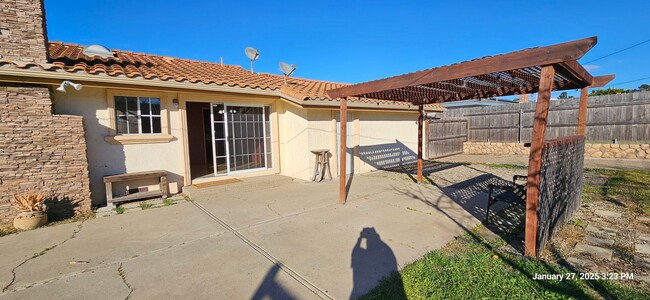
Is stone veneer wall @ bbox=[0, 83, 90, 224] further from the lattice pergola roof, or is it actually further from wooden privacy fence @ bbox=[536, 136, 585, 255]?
wooden privacy fence @ bbox=[536, 136, 585, 255]

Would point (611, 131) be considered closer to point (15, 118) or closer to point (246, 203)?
point (246, 203)

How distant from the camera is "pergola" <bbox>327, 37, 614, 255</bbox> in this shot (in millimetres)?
2863

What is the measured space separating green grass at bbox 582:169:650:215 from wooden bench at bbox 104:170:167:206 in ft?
29.2

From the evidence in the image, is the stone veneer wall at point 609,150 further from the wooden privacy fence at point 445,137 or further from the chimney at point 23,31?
the chimney at point 23,31

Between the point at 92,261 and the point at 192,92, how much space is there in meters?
4.28

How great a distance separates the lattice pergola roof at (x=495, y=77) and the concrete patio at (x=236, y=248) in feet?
7.46

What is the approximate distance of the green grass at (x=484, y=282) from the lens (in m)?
2.51

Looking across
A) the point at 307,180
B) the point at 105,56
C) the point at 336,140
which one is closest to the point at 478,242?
the point at 307,180

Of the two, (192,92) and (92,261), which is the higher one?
(192,92)

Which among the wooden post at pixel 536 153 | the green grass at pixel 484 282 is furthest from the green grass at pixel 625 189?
the green grass at pixel 484 282

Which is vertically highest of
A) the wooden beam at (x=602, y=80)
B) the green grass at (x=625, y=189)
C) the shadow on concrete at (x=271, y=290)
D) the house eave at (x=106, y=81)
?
the house eave at (x=106, y=81)

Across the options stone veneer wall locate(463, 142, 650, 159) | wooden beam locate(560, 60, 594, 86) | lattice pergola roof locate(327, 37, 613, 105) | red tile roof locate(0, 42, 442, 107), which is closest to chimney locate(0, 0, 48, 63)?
red tile roof locate(0, 42, 442, 107)

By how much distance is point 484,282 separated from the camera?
8.93 feet

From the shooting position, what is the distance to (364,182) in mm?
7848
